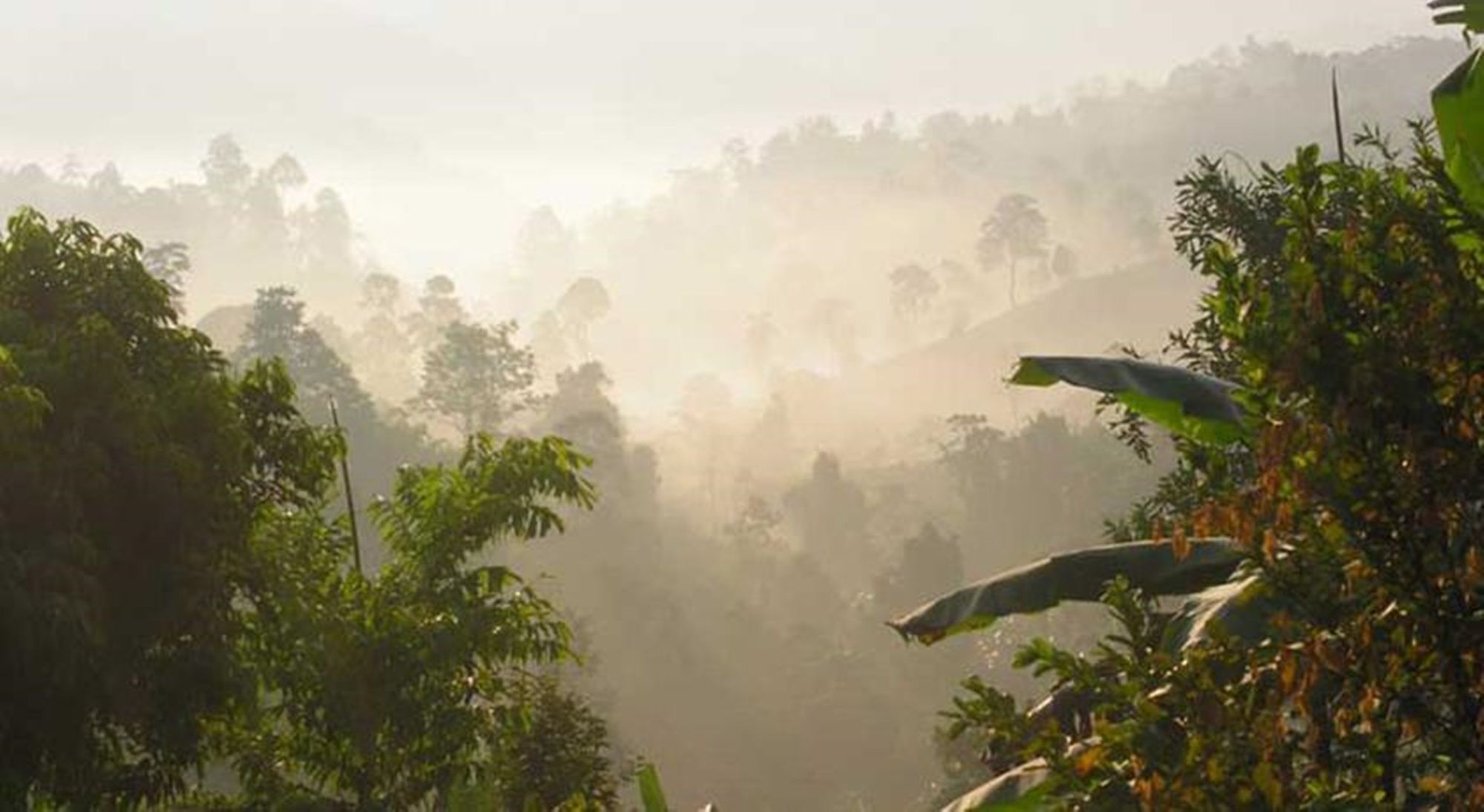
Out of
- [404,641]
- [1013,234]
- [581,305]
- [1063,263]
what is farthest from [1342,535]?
[1013,234]

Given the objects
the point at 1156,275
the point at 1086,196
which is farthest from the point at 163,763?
the point at 1086,196

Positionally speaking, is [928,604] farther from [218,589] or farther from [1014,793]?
[218,589]

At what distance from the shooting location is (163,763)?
8.55m

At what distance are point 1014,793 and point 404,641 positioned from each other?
16.6 feet

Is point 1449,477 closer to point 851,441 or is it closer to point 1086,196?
point 851,441

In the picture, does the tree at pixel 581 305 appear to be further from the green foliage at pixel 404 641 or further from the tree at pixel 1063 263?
the green foliage at pixel 404 641

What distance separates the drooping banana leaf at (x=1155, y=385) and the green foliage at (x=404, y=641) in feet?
15.6

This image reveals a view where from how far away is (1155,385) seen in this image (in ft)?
16.9

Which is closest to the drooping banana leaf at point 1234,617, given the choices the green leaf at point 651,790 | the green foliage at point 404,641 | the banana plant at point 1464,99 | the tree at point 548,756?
the banana plant at point 1464,99

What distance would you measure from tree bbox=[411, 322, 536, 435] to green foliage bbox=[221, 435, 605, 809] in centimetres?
5736

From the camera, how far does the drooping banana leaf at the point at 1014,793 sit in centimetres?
481

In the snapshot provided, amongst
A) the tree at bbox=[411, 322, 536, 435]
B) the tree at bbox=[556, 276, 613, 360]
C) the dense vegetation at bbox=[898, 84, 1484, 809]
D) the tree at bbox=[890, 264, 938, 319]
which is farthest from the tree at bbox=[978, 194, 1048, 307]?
the dense vegetation at bbox=[898, 84, 1484, 809]

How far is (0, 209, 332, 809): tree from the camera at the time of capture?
24.4 ft

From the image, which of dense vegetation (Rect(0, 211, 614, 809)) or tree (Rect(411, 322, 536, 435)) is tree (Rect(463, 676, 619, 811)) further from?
tree (Rect(411, 322, 536, 435))
